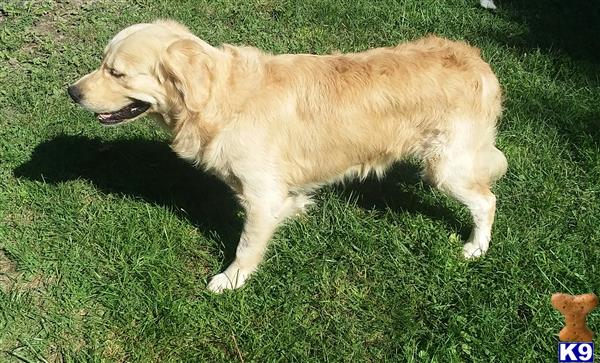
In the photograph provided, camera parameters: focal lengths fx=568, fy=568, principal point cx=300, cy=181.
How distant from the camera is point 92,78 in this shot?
3160 millimetres

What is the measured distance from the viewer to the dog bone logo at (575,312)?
2900mm

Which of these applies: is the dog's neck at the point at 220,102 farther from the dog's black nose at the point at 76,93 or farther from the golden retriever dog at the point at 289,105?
the dog's black nose at the point at 76,93

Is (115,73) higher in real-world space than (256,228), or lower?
higher

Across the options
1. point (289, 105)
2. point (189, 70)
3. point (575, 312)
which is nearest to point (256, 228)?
point (289, 105)

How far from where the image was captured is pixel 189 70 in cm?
284

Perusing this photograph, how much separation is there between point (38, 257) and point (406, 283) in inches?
90.1

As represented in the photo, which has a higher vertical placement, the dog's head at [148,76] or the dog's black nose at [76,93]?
the dog's head at [148,76]

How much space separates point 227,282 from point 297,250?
477mm

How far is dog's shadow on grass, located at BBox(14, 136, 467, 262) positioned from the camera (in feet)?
12.6

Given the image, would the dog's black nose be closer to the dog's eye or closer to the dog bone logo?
the dog's eye

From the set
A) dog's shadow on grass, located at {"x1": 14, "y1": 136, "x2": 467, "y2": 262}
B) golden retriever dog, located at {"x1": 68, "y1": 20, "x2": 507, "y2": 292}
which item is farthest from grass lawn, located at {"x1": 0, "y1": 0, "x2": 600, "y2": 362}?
golden retriever dog, located at {"x1": 68, "y1": 20, "x2": 507, "y2": 292}

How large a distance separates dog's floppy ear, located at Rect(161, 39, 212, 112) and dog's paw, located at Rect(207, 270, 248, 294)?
3.44 ft

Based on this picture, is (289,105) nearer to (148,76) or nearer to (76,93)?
(148,76)

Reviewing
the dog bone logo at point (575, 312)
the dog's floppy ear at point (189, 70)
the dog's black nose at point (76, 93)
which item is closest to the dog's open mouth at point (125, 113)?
the dog's black nose at point (76, 93)
